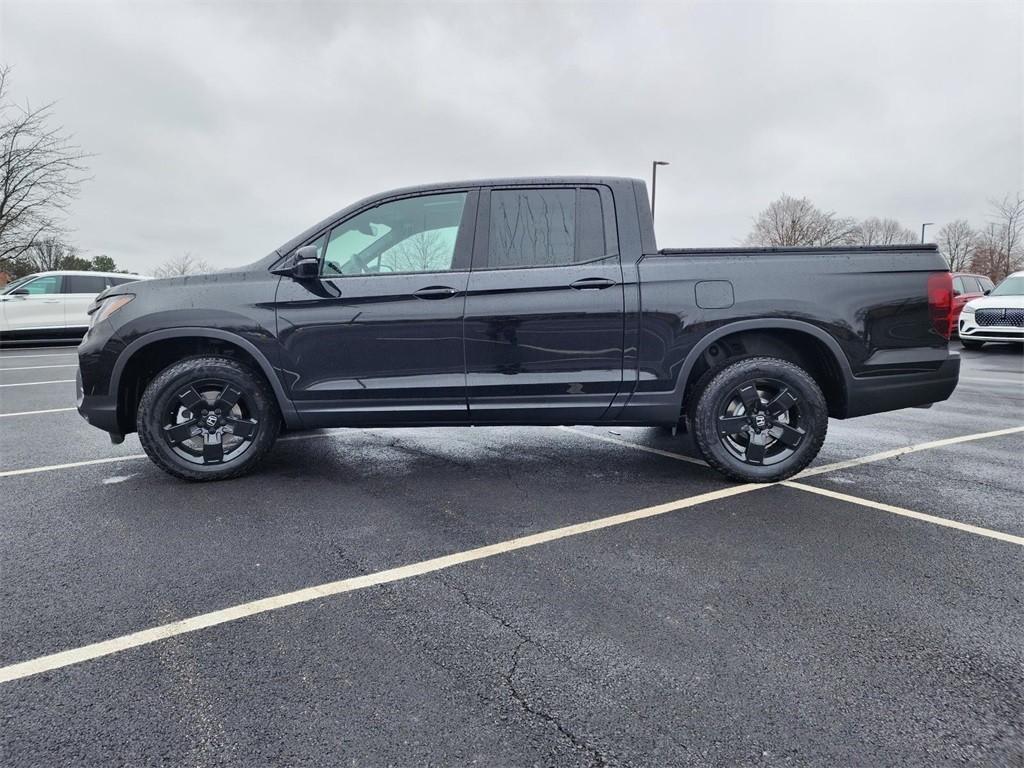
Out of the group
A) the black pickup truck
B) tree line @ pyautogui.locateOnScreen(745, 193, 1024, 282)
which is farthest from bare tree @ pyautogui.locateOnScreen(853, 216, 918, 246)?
the black pickup truck

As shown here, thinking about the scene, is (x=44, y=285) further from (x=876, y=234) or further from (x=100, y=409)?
(x=876, y=234)

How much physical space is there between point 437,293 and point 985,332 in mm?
15008

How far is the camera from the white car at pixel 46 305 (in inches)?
562

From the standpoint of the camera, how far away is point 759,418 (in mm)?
3930

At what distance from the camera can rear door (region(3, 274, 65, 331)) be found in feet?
46.8

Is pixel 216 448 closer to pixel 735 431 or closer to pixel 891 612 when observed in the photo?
pixel 735 431

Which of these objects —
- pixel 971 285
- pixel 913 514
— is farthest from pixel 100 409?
pixel 971 285

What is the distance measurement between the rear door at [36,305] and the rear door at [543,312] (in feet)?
48.6

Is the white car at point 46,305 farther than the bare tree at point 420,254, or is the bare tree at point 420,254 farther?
the white car at point 46,305

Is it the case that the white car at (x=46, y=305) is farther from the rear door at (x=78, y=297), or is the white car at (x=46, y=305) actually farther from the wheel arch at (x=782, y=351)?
the wheel arch at (x=782, y=351)

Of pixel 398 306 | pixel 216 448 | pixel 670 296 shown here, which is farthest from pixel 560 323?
pixel 216 448

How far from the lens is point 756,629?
7.32 ft

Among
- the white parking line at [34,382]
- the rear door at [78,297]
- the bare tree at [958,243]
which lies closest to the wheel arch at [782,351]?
the white parking line at [34,382]

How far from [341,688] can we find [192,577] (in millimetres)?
1166
